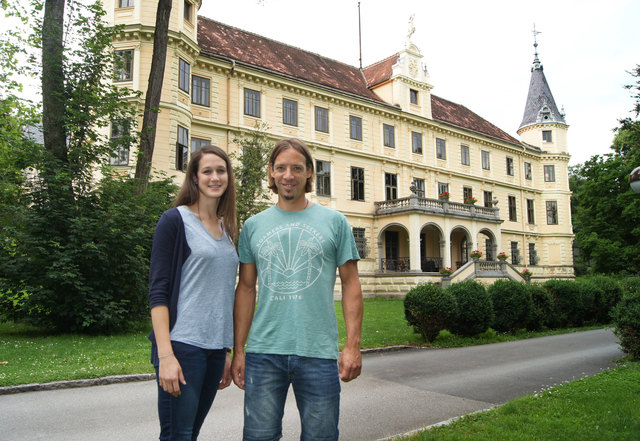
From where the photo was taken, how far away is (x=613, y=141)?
47094 millimetres

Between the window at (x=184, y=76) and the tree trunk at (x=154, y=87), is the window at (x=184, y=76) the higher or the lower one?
the higher one

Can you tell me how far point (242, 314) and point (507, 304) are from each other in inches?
494

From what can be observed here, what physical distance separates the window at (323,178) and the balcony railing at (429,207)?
155 inches

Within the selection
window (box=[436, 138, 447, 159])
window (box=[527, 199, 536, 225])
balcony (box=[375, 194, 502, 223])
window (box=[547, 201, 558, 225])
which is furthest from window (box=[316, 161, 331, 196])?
window (box=[547, 201, 558, 225])

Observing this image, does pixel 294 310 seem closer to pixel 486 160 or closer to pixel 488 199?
pixel 488 199

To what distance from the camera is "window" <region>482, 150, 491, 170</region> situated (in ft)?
129

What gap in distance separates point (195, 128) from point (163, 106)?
2807 millimetres

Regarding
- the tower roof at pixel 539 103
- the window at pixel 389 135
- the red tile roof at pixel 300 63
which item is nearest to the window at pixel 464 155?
the red tile roof at pixel 300 63

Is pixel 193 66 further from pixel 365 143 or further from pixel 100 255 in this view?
pixel 100 255

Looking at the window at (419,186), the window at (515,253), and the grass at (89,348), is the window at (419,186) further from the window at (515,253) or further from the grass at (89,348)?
the grass at (89,348)

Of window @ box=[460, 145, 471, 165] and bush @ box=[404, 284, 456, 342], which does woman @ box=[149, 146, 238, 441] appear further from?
window @ box=[460, 145, 471, 165]

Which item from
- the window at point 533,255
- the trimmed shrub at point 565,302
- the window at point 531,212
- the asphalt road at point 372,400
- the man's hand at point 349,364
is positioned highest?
the window at point 531,212

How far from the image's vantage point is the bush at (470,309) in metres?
12.7

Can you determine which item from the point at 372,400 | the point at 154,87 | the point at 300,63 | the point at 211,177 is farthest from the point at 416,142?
the point at 211,177
